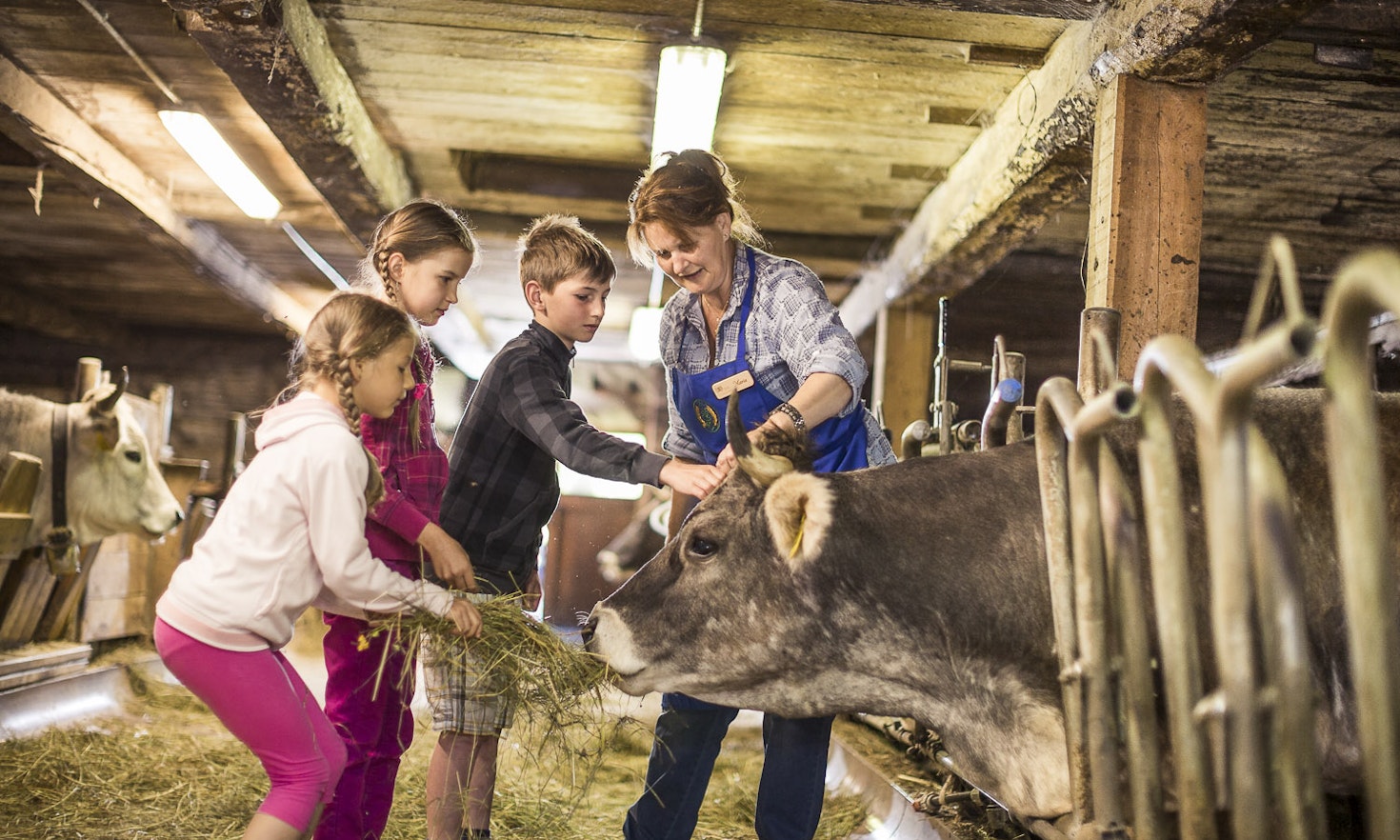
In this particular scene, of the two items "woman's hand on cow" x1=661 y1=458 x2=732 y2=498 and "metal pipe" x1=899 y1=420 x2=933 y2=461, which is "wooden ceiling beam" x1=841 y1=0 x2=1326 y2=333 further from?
"woman's hand on cow" x1=661 y1=458 x2=732 y2=498

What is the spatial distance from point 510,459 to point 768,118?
2.72 metres

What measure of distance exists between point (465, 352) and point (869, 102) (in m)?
7.53

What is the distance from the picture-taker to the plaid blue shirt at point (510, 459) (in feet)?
9.89

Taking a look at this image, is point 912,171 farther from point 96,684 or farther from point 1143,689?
point 96,684

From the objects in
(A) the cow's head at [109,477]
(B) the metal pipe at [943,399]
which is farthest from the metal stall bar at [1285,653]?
(A) the cow's head at [109,477]

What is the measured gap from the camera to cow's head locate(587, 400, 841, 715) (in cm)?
244

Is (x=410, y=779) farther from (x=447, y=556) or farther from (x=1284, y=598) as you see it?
(x=1284, y=598)

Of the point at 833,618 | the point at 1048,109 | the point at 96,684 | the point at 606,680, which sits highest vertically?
the point at 1048,109

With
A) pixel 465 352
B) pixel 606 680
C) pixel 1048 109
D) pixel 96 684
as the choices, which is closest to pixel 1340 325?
pixel 606 680

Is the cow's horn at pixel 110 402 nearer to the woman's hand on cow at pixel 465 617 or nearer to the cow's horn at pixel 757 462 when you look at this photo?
the woman's hand on cow at pixel 465 617

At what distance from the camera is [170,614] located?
233 cm

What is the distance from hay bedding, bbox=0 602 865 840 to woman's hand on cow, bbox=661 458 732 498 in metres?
0.46

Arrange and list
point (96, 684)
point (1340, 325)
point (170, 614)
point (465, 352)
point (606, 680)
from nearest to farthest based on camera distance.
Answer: point (1340, 325) < point (170, 614) < point (606, 680) < point (96, 684) < point (465, 352)

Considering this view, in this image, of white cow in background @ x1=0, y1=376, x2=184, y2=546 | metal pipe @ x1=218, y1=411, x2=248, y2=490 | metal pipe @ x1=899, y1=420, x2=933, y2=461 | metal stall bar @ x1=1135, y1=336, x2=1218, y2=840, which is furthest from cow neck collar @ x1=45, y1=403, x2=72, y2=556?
metal stall bar @ x1=1135, y1=336, x2=1218, y2=840
